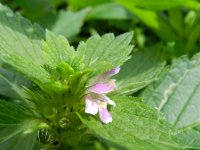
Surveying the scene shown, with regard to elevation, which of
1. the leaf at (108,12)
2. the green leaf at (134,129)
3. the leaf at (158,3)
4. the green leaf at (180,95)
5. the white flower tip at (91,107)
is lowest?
the green leaf at (134,129)

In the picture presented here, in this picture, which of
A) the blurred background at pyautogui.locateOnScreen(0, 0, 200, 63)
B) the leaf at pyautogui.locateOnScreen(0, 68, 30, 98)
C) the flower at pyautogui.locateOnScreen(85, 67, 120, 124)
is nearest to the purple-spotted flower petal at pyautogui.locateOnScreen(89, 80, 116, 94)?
the flower at pyautogui.locateOnScreen(85, 67, 120, 124)

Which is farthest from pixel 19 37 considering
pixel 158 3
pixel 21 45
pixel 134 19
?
pixel 134 19

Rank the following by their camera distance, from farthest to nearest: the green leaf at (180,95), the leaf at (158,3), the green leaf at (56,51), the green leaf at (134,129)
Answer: the leaf at (158,3), the green leaf at (180,95), the green leaf at (56,51), the green leaf at (134,129)

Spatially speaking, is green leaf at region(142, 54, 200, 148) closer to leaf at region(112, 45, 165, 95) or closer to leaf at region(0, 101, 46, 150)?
leaf at region(112, 45, 165, 95)

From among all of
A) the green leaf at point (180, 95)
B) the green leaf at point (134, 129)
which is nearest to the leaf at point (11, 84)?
the green leaf at point (134, 129)

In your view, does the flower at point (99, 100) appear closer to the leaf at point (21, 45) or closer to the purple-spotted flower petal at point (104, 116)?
the purple-spotted flower petal at point (104, 116)

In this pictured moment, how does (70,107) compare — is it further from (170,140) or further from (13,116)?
(170,140)

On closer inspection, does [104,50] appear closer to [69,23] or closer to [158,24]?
[69,23]
